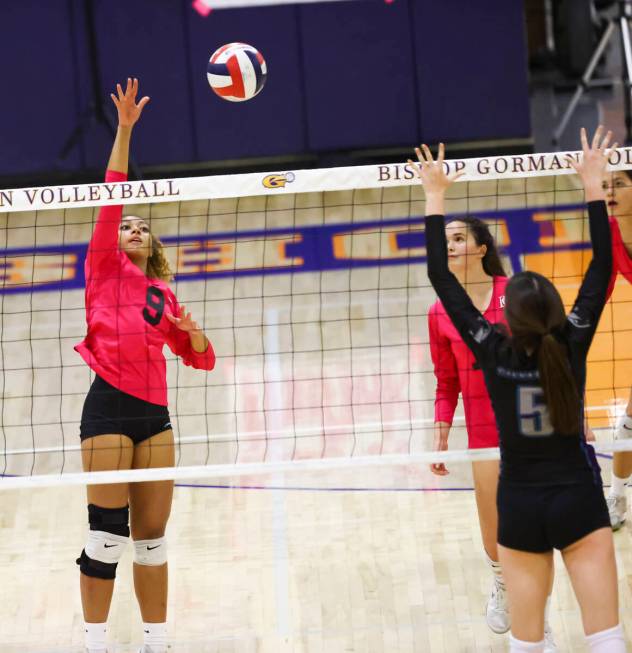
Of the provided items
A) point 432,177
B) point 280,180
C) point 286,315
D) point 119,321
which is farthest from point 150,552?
point 286,315

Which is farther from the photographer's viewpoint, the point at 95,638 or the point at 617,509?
the point at 617,509

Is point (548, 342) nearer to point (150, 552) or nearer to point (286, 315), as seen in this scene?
point (150, 552)

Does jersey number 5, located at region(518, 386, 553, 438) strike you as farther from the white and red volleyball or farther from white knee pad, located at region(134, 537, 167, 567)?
the white and red volleyball

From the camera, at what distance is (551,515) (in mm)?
4188

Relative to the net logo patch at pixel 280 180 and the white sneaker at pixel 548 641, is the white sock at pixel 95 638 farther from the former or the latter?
the net logo patch at pixel 280 180

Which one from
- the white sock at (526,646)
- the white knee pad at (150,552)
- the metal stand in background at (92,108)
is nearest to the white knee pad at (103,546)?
the white knee pad at (150,552)

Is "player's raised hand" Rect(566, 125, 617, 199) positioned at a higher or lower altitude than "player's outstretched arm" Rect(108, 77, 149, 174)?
lower

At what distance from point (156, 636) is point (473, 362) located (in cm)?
204

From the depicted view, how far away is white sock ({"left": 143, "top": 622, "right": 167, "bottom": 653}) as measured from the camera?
565 cm

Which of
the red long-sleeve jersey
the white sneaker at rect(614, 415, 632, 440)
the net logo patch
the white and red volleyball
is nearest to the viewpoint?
the net logo patch

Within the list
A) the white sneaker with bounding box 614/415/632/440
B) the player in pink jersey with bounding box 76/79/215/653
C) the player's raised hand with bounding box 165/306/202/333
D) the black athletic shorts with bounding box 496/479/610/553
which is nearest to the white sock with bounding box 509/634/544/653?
the black athletic shorts with bounding box 496/479/610/553

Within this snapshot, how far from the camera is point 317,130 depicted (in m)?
14.4

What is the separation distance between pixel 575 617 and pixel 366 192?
27.5 ft

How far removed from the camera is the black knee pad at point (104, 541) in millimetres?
5328
